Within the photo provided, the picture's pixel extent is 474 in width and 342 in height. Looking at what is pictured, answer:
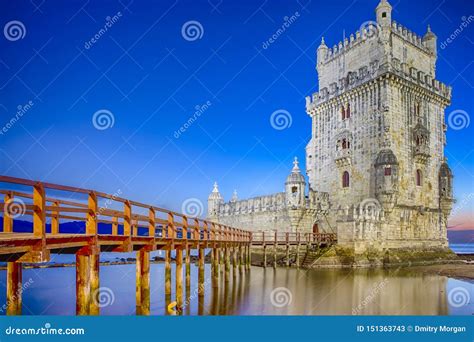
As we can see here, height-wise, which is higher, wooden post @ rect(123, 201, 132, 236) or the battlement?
the battlement

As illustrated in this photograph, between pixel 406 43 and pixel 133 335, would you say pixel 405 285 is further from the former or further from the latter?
pixel 406 43

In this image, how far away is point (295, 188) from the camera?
91.2 ft

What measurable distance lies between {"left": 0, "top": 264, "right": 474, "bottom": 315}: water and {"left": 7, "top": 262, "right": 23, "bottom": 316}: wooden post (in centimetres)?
409

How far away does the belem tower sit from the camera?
2517 centimetres

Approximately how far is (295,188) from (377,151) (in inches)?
212

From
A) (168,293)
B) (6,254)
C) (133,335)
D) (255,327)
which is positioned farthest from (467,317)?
(6,254)

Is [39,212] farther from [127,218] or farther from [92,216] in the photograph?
[127,218]

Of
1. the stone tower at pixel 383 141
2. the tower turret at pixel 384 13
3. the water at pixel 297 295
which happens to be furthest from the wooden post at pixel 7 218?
the tower turret at pixel 384 13

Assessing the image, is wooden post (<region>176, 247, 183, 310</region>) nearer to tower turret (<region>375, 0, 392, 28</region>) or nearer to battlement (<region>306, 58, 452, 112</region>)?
battlement (<region>306, 58, 452, 112</region>)

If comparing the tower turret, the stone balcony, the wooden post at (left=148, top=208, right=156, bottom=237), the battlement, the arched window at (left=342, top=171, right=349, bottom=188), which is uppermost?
the tower turret

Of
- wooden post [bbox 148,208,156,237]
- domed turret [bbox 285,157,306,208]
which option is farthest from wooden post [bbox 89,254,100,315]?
domed turret [bbox 285,157,306,208]

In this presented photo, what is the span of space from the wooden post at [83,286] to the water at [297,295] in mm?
4289

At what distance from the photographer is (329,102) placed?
2961 cm

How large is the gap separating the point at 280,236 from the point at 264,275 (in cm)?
715
